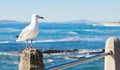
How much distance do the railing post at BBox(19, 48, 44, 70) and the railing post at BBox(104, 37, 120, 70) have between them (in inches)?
66.0

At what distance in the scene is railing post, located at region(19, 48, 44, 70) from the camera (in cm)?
281

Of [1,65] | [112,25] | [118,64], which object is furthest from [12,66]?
[112,25]

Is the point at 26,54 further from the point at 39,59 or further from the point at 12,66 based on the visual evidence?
the point at 12,66

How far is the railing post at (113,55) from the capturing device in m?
4.42

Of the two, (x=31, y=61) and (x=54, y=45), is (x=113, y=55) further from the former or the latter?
(x=54, y=45)

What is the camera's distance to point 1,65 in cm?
2908

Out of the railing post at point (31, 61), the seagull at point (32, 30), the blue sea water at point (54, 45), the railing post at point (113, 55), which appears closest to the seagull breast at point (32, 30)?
the seagull at point (32, 30)

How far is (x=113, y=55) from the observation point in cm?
445

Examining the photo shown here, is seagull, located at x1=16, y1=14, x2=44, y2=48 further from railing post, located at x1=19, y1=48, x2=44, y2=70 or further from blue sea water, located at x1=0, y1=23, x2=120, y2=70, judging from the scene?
blue sea water, located at x1=0, y1=23, x2=120, y2=70

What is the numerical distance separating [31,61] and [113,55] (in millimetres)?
1786

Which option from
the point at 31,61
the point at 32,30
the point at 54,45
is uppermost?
the point at 54,45

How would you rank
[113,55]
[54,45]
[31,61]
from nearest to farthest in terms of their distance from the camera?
1. [31,61]
2. [113,55]
3. [54,45]

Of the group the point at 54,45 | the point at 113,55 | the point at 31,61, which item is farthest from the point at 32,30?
the point at 54,45

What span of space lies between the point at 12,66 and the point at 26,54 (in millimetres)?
25354
